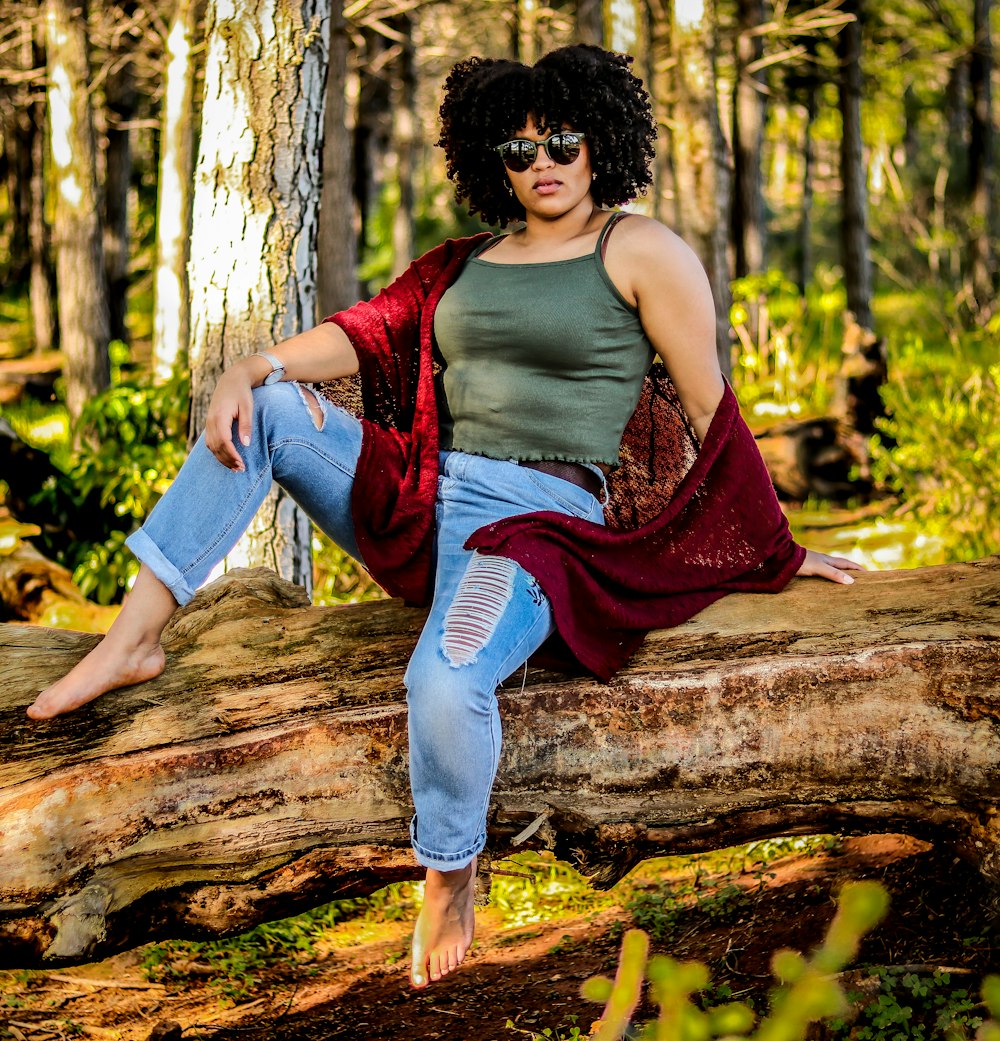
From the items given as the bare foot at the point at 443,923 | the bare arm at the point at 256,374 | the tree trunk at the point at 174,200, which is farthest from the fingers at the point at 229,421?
the tree trunk at the point at 174,200

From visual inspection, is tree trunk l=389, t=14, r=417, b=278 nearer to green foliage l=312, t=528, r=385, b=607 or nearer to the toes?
green foliage l=312, t=528, r=385, b=607

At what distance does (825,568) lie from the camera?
11.1 ft

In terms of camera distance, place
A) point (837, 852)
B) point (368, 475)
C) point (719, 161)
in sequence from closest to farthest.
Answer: point (368, 475) < point (837, 852) < point (719, 161)

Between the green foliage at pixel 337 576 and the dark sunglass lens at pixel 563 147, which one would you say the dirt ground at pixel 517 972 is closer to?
the dark sunglass lens at pixel 563 147

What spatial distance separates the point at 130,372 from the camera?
47.2 ft

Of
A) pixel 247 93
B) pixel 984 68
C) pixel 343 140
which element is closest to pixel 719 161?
pixel 343 140

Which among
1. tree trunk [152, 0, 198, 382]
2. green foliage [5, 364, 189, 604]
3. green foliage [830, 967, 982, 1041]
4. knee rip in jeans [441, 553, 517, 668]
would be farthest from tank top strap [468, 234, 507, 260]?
tree trunk [152, 0, 198, 382]

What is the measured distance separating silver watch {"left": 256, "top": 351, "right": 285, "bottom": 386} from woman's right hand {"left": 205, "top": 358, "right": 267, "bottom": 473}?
0.09m

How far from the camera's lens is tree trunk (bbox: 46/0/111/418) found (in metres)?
11.6

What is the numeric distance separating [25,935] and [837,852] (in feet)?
8.66

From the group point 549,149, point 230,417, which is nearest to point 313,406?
point 230,417

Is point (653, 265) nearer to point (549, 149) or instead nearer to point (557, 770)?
point (549, 149)

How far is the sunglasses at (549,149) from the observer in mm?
3170

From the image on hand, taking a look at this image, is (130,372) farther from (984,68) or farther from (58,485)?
(984,68)
